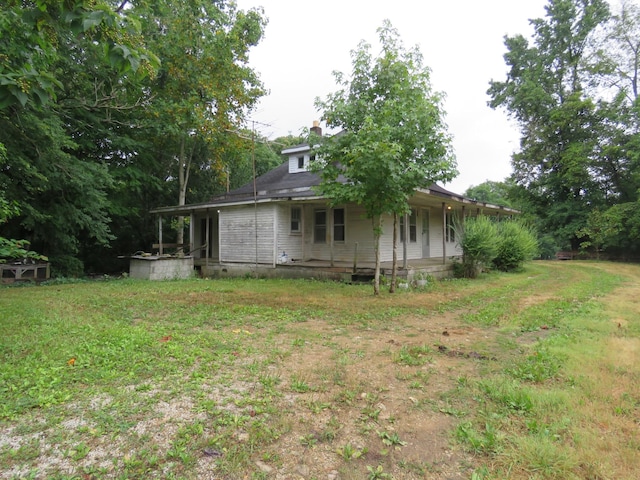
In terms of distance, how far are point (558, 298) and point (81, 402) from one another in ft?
29.9

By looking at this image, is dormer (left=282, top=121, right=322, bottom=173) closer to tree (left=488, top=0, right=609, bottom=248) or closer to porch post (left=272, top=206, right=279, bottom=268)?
porch post (left=272, top=206, right=279, bottom=268)

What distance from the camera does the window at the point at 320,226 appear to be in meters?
13.2

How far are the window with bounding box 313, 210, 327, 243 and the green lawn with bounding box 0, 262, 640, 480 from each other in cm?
729

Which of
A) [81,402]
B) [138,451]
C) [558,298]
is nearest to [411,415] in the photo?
[138,451]

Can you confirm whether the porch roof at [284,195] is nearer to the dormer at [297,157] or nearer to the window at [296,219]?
the dormer at [297,157]

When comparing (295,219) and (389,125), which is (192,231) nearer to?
(295,219)

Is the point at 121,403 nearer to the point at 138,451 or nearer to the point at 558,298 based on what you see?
the point at 138,451

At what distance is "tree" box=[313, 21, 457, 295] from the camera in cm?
754

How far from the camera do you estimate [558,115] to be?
22812 mm

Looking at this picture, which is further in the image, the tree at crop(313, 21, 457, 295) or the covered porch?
the covered porch

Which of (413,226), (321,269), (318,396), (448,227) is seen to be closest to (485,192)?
(448,227)

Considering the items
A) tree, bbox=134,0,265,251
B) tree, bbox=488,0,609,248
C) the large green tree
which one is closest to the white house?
the large green tree

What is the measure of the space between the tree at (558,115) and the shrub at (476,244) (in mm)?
14556

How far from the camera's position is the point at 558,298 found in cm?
813
